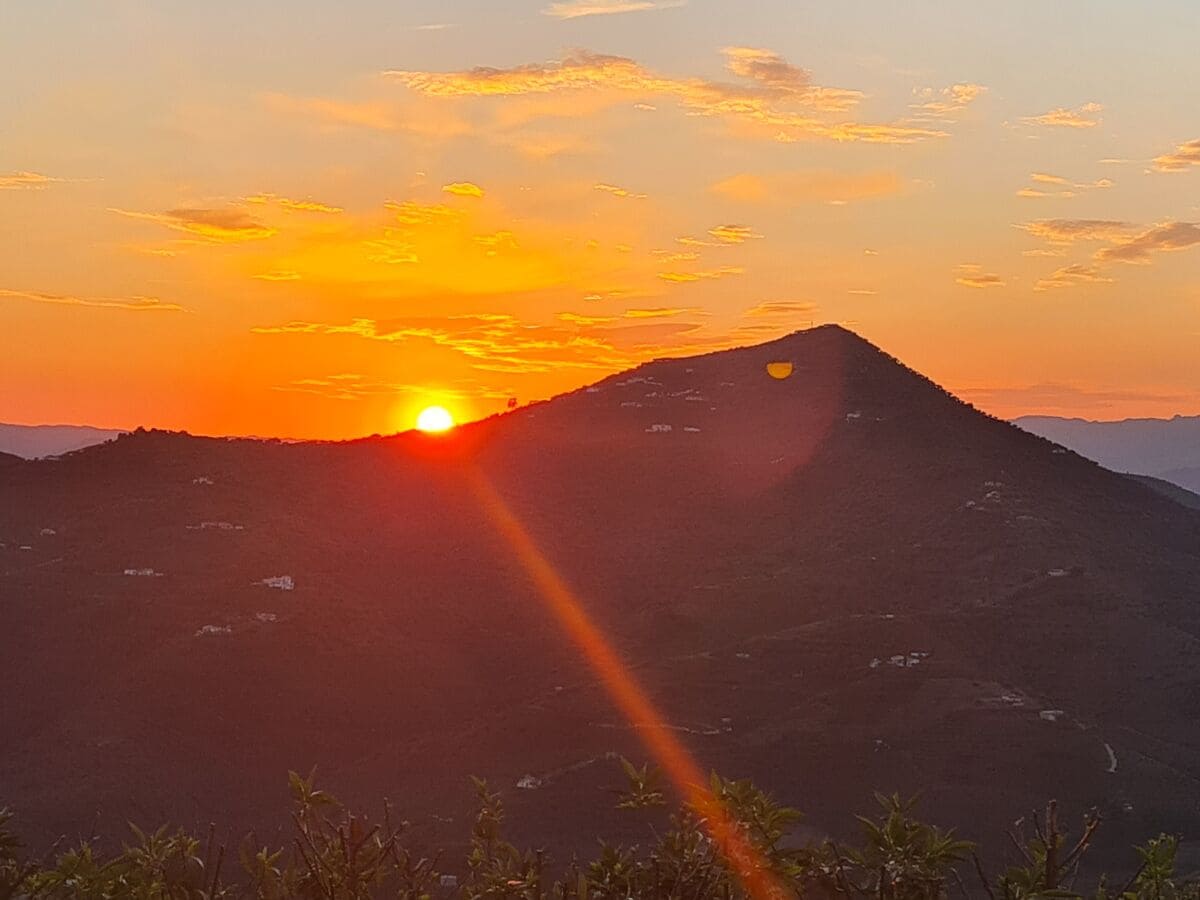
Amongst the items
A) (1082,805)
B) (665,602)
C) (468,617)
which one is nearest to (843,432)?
(665,602)

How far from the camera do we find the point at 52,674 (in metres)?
44.9

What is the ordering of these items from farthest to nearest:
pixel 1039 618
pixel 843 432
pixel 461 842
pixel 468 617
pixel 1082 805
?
pixel 843 432 < pixel 468 617 < pixel 1039 618 < pixel 1082 805 < pixel 461 842

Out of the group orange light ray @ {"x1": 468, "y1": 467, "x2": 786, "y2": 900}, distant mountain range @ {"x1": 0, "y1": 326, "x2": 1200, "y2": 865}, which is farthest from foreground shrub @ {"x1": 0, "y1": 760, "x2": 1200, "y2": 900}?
distant mountain range @ {"x1": 0, "y1": 326, "x2": 1200, "y2": 865}

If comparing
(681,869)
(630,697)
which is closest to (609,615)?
(630,697)

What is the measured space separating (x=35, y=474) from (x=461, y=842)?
46.6 metres

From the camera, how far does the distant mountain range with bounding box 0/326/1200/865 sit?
37031 mm

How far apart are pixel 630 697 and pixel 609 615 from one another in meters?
11.7

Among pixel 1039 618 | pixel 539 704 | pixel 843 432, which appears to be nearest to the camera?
pixel 539 704

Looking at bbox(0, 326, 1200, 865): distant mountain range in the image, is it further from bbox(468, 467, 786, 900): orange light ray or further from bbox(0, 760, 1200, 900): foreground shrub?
bbox(0, 760, 1200, 900): foreground shrub

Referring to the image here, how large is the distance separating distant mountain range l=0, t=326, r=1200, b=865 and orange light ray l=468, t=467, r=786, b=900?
525mm

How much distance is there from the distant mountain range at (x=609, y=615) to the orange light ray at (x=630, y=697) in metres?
0.53

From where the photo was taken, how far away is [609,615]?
54688 mm

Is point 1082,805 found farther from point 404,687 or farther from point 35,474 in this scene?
point 35,474

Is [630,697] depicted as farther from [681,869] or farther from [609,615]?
[681,869]
